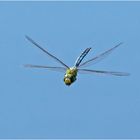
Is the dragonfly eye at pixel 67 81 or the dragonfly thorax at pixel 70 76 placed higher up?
the dragonfly thorax at pixel 70 76

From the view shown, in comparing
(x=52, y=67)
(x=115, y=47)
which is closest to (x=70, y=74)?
(x=52, y=67)

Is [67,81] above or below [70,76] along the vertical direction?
below

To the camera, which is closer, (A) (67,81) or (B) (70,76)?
(A) (67,81)

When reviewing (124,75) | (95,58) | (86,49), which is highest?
(86,49)

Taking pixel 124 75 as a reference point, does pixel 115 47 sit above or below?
above

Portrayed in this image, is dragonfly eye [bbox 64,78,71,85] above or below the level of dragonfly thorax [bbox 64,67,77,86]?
below

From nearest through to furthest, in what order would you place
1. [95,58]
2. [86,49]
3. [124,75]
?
[124,75] < [95,58] < [86,49]

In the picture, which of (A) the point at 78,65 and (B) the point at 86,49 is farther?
(B) the point at 86,49

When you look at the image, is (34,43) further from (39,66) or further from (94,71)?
(94,71)
